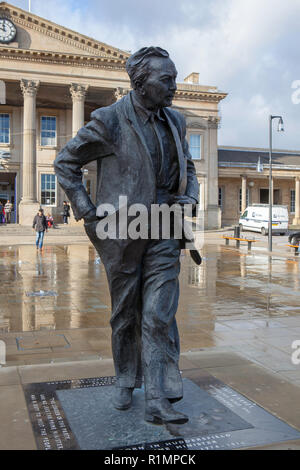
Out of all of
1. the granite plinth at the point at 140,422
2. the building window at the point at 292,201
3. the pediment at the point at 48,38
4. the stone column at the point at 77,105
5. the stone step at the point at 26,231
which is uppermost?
the pediment at the point at 48,38

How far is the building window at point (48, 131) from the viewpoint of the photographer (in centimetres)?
4325

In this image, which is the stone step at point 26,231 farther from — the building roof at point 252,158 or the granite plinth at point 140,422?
the granite plinth at point 140,422

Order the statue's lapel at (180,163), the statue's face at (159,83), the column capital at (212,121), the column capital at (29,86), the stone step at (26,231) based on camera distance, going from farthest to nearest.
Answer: the column capital at (212,121) → the column capital at (29,86) → the stone step at (26,231) → the statue's lapel at (180,163) → the statue's face at (159,83)

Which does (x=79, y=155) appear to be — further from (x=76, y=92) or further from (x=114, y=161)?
(x=76, y=92)

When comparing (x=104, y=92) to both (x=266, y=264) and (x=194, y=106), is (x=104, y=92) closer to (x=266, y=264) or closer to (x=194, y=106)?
(x=194, y=106)

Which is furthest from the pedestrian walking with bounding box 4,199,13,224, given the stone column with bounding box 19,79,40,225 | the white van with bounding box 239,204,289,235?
the white van with bounding box 239,204,289,235

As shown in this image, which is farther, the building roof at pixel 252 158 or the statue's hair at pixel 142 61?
the building roof at pixel 252 158

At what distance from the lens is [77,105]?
3975 cm

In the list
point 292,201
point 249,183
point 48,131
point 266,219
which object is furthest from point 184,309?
point 292,201

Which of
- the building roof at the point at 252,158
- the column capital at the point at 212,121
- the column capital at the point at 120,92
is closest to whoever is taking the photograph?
the column capital at the point at 120,92

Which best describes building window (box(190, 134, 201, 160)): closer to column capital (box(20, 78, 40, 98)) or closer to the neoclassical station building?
the neoclassical station building

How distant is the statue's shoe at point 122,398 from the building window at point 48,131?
135 feet

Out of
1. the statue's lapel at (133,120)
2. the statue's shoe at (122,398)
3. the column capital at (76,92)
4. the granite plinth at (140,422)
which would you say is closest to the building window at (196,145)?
the column capital at (76,92)

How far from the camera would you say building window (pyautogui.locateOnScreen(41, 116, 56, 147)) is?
142ft
